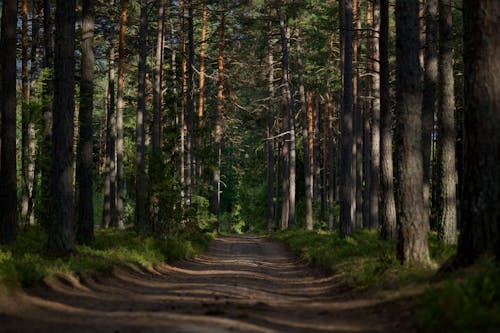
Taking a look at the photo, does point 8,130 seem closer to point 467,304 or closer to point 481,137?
point 481,137

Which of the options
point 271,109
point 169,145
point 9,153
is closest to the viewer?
point 9,153

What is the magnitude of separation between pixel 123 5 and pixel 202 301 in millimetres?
25220

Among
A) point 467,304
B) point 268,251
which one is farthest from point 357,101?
point 467,304

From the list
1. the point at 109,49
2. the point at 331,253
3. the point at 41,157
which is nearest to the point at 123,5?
the point at 109,49

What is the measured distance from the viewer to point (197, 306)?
28.9ft

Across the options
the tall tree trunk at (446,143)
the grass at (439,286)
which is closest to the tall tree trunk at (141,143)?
the grass at (439,286)

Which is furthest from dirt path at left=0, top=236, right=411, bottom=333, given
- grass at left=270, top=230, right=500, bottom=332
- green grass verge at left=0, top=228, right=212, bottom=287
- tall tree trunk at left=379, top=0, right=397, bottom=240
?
tall tree trunk at left=379, top=0, right=397, bottom=240

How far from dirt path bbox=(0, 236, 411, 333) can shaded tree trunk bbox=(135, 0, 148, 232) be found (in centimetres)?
686

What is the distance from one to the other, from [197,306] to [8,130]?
10261 millimetres

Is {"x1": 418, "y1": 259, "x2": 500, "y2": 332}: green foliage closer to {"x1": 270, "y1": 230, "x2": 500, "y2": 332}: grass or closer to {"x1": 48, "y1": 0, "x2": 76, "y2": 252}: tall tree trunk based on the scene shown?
{"x1": 270, "y1": 230, "x2": 500, "y2": 332}: grass

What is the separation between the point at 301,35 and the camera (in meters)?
39.4

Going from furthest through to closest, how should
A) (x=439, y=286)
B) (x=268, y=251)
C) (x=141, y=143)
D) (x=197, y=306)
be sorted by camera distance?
1. (x=268, y=251)
2. (x=141, y=143)
3. (x=197, y=306)
4. (x=439, y=286)

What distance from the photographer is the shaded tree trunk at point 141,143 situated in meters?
21.4

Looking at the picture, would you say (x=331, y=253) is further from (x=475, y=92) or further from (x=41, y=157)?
(x=41, y=157)
